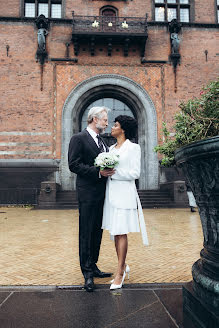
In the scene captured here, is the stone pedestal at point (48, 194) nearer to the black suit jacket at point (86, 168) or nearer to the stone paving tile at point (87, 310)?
the black suit jacket at point (86, 168)

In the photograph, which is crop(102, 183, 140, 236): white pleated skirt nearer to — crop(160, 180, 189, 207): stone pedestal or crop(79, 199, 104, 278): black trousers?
crop(79, 199, 104, 278): black trousers

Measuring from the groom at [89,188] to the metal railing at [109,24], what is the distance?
44.8 ft

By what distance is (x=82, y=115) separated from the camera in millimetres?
16656

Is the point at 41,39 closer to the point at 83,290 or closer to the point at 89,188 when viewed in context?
the point at 89,188

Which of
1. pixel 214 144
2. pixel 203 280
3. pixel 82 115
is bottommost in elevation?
pixel 203 280

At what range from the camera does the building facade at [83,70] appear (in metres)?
14.9

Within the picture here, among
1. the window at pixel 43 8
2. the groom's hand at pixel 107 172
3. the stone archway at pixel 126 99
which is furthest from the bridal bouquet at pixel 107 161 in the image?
the window at pixel 43 8

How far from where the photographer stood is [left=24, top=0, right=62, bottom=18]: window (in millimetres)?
16062

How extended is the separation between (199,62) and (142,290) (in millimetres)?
15924

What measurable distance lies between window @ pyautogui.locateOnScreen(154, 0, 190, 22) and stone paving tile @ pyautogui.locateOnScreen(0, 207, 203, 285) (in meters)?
14.4

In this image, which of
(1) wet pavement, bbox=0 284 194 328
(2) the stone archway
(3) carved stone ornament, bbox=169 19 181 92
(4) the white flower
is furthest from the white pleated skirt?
(4) the white flower

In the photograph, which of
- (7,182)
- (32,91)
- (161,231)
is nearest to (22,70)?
(32,91)

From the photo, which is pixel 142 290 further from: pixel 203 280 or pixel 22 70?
pixel 22 70

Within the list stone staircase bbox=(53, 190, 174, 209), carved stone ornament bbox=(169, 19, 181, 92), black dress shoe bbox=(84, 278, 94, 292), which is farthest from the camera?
carved stone ornament bbox=(169, 19, 181, 92)
